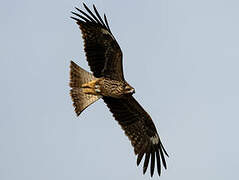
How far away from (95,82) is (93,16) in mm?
1436

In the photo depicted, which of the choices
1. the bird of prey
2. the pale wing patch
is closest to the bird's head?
the bird of prey

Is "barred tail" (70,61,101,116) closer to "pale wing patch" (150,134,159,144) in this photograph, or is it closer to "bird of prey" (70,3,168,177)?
"bird of prey" (70,3,168,177)

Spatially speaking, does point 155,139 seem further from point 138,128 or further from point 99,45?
point 99,45

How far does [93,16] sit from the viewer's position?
12.3m

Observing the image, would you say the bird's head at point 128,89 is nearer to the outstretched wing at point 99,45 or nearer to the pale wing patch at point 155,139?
the outstretched wing at point 99,45

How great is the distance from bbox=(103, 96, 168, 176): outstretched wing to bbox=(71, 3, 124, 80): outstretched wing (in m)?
1.04

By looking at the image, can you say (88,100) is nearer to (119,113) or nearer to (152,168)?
(119,113)

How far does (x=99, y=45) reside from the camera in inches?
483

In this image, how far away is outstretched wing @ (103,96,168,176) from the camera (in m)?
13.2

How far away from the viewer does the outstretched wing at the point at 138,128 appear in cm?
1320

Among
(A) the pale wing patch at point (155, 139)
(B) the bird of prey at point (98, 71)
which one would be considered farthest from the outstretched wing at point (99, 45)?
(A) the pale wing patch at point (155, 139)

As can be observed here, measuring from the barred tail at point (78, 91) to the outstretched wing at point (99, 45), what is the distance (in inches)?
14.3

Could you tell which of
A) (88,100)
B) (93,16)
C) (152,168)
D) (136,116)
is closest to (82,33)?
(93,16)

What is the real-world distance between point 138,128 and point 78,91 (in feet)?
6.11
